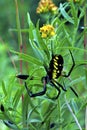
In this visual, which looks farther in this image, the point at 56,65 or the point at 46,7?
the point at 46,7

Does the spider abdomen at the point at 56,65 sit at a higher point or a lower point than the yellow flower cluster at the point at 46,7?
lower

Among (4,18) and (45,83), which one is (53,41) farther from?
(4,18)

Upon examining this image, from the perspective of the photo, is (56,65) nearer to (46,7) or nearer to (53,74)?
(53,74)

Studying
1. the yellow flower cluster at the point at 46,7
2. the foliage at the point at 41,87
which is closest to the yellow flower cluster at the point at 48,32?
the foliage at the point at 41,87

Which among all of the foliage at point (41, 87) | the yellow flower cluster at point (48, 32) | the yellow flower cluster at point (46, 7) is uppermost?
the yellow flower cluster at point (46, 7)

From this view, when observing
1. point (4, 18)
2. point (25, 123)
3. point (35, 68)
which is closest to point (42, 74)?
point (35, 68)

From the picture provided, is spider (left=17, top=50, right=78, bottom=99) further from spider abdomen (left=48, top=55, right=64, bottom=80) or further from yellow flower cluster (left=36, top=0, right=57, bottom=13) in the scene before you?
yellow flower cluster (left=36, top=0, right=57, bottom=13)

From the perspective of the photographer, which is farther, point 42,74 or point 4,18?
point 4,18

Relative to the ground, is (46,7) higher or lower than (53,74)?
higher

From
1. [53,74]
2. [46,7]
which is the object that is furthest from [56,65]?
[46,7]

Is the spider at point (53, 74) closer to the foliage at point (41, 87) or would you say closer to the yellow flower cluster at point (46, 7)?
the foliage at point (41, 87)

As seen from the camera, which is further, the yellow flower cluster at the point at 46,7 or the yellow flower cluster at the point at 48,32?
the yellow flower cluster at the point at 46,7
